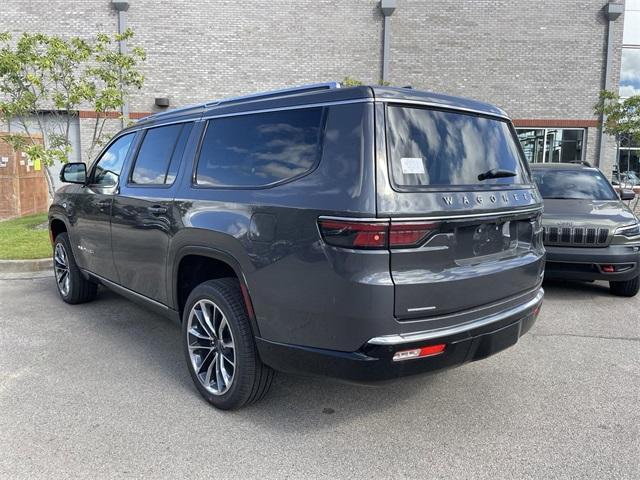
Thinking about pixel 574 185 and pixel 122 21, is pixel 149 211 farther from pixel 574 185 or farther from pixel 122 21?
pixel 122 21

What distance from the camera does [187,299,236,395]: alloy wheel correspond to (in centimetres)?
333

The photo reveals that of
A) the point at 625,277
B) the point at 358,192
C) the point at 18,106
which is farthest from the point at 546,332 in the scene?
the point at 18,106

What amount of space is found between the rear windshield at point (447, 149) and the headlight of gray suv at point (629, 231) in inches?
133

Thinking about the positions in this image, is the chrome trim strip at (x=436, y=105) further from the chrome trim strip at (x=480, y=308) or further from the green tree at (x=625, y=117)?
the green tree at (x=625, y=117)

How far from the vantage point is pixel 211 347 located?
3459mm

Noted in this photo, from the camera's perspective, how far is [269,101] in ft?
10.4

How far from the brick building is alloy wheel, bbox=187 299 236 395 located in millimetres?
14659

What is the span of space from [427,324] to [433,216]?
1.81ft

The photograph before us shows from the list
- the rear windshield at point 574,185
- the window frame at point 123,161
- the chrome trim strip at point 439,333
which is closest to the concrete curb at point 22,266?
the window frame at point 123,161

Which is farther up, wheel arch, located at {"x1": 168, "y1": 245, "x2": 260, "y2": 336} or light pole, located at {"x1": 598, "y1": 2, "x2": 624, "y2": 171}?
light pole, located at {"x1": 598, "y1": 2, "x2": 624, "y2": 171}

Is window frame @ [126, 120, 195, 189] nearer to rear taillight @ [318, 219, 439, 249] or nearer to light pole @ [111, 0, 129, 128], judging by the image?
rear taillight @ [318, 219, 439, 249]

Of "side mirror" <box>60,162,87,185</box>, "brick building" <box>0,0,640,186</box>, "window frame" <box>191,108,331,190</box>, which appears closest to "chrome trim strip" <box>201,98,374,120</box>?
"window frame" <box>191,108,331,190</box>

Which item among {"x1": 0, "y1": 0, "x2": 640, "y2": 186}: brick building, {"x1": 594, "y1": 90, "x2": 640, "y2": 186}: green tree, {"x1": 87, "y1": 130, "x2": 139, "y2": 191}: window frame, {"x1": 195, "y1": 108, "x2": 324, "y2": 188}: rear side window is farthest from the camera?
{"x1": 0, "y1": 0, "x2": 640, "y2": 186}: brick building

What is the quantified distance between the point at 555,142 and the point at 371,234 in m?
17.4
